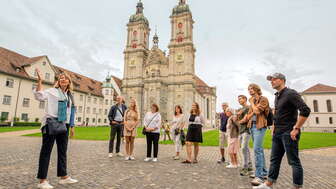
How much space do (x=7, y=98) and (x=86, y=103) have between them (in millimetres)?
16734

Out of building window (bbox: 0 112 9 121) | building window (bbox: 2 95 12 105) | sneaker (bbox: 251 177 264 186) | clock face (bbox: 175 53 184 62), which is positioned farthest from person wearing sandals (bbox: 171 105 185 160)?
clock face (bbox: 175 53 184 62)

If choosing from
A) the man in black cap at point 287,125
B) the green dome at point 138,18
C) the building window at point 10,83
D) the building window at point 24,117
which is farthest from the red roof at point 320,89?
the building window at point 10,83

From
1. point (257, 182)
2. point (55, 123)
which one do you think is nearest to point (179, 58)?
point (257, 182)

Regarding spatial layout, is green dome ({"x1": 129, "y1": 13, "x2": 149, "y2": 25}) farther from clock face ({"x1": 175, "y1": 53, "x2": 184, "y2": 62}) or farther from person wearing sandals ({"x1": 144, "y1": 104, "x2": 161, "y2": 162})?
person wearing sandals ({"x1": 144, "y1": 104, "x2": 161, "y2": 162})

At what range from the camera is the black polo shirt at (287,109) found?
3553 mm

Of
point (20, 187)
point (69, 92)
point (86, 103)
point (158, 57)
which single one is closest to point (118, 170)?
point (20, 187)

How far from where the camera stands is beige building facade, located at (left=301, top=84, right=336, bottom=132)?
5588 cm

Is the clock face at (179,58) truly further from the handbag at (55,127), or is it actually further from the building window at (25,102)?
the handbag at (55,127)

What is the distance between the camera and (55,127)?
3859 millimetres

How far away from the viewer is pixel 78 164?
20.1ft

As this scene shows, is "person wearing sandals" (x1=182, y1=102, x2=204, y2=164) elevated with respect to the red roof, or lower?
lower

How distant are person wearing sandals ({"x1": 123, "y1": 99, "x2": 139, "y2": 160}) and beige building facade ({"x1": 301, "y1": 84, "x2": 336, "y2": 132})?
221 feet

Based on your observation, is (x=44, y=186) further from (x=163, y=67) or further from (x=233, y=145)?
(x=163, y=67)

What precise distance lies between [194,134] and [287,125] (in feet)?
12.2
